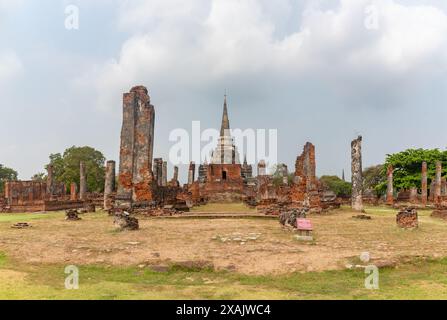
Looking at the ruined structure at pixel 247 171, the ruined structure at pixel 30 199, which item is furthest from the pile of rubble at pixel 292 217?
the ruined structure at pixel 247 171

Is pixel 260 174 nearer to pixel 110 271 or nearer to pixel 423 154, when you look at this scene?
pixel 423 154

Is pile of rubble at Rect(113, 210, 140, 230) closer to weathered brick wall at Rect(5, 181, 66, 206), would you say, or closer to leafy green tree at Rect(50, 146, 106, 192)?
weathered brick wall at Rect(5, 181, 66, 206)

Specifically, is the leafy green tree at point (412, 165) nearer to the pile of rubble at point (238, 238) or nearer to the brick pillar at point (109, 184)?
the brick pillar at point (109, 184)

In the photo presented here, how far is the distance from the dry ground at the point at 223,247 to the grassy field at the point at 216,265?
22 mm

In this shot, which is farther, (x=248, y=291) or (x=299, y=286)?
(x=299, y=286)

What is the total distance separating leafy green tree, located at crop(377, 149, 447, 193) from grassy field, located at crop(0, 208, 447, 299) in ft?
88.2

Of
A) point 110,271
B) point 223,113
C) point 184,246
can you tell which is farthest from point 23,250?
point 223,113

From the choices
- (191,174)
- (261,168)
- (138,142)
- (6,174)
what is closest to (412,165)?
(261,168)

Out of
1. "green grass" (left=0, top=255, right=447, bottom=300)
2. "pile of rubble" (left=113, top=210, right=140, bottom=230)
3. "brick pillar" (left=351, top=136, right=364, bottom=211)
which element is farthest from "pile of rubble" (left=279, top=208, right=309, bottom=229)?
"brick pillar" (left=351, top=136, right=364, bottom=211)

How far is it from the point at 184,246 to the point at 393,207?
864 inches

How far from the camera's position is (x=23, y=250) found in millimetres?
9586

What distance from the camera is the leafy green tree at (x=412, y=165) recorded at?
36.5 metres

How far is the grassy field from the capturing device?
6.20 m
